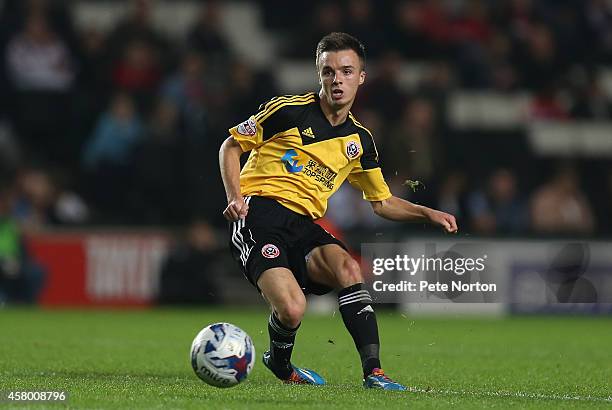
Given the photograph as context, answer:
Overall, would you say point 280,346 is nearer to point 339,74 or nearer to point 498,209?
point 339,74

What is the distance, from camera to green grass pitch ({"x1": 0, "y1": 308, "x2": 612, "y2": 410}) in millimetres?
6660

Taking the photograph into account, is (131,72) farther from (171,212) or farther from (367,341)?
(367,341)

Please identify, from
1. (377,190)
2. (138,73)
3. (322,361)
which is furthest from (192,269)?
(377,190)

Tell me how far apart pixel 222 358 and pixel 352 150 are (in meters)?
1.73

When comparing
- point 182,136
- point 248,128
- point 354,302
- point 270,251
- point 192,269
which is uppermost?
point 248,128

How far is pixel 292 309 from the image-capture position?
7164 millimetres

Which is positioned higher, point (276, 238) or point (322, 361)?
point (276, 238)

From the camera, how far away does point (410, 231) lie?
53.3ft

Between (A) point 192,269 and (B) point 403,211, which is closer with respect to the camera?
(B) point 403,211

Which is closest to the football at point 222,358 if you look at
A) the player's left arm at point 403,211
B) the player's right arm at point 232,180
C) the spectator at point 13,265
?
the player's right arm at point 232,180

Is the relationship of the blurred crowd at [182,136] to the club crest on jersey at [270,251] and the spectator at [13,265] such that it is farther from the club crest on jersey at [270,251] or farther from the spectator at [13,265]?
the club crest on jersey at [270,251]

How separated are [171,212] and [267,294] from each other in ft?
30.6
